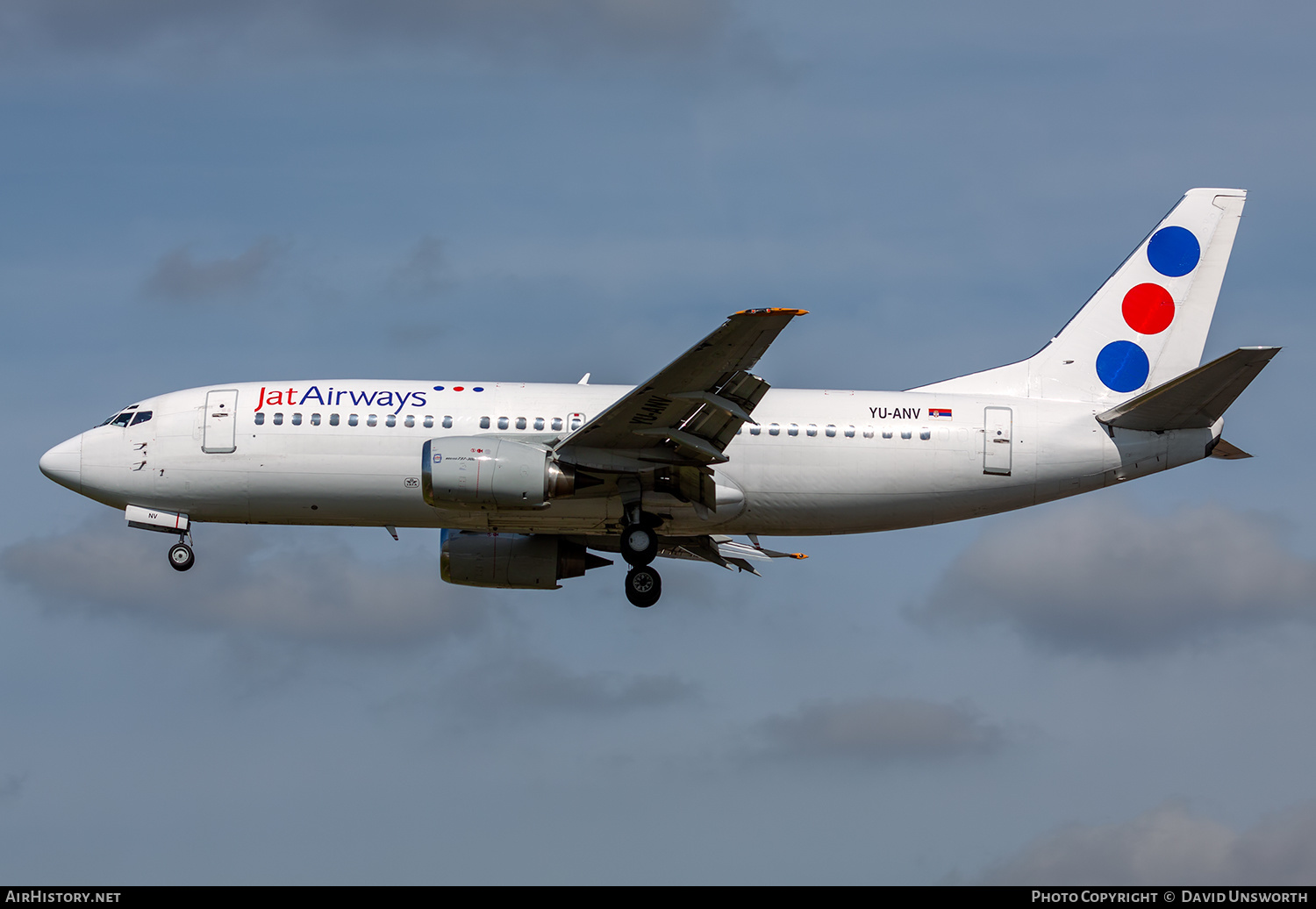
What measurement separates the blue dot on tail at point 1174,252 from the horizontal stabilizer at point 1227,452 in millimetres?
5586

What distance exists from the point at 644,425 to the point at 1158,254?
Result: 1511cm

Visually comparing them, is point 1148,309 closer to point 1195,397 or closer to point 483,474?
point 1195,397

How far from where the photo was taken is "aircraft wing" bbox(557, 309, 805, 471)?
33.3 meters

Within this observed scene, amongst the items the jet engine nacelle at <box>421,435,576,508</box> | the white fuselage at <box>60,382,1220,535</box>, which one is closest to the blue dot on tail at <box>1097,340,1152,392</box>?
the white fuselage at <box>60,382,1220,535</box>

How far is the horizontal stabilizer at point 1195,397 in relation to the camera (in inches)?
1387

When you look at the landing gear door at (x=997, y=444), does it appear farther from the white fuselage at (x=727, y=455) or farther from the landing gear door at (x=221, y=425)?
the landing gear door at (x=221, y=425)

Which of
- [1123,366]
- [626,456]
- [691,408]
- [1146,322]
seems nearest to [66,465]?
[626,456]

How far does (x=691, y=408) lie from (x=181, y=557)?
13310 millimetres

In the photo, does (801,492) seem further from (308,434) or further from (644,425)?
(308,434)

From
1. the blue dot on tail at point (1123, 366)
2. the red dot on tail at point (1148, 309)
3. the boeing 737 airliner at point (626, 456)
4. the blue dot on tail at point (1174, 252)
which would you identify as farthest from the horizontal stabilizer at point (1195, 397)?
the blue dot on tail at point (1174, 252)

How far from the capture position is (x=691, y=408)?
118 ft

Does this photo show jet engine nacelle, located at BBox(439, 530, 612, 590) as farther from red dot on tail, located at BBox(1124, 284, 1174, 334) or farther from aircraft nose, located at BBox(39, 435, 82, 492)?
red dot on tail, located at BBox(1124, 284, 1174, 334)

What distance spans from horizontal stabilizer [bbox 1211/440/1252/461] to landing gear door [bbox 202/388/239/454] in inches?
906
